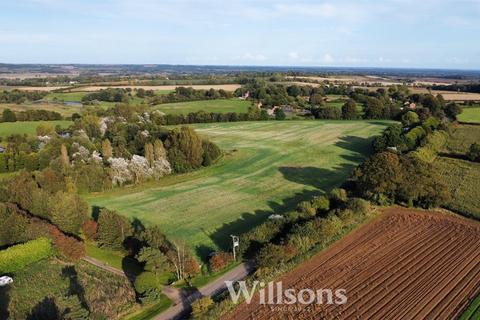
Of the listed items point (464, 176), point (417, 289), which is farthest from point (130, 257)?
point (464, 176)

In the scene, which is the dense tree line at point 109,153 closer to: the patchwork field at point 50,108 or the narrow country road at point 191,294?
the narrow country road at point 191,294

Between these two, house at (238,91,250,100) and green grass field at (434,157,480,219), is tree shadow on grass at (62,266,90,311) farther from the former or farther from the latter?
house at (238,91,250,100)

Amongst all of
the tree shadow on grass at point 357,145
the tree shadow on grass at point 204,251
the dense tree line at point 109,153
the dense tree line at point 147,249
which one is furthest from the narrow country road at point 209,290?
the tree shadow on grass at point 357,145

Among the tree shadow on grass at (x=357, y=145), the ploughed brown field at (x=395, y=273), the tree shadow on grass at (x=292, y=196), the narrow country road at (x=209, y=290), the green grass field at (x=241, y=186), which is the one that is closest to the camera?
the ploughed brown field at (x=395, y=273)

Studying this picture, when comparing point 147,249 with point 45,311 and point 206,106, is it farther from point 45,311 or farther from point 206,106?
point 206,106

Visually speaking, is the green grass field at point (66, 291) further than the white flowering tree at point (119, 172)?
No

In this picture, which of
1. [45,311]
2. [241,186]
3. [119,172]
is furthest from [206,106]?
[45,311]
